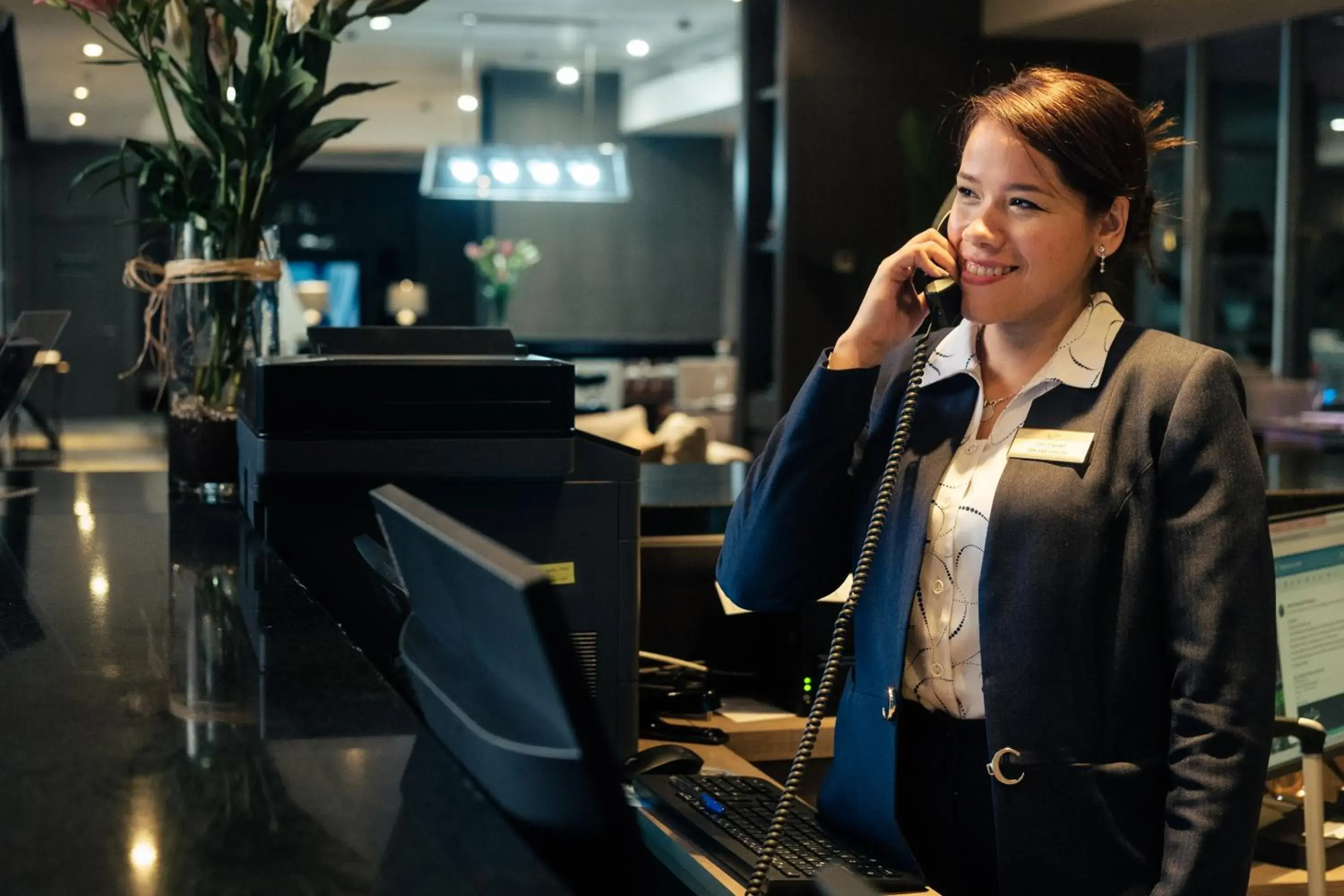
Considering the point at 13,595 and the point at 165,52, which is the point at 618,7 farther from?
the point at 13,595

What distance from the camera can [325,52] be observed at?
2326 millimetres

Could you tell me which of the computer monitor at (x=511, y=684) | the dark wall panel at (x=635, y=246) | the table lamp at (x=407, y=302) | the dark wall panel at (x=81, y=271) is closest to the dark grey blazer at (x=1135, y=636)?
the computer monitor at (x=511, y=684)

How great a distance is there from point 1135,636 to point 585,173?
31.8 feet

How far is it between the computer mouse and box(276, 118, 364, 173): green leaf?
109 centimetres

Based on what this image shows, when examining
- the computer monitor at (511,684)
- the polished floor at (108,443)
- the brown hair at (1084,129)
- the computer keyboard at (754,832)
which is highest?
the brown hair at (1084,129)

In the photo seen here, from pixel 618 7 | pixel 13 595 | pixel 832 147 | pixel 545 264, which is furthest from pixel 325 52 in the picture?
pixel 545 264

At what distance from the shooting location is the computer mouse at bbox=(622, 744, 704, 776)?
5.85 feet

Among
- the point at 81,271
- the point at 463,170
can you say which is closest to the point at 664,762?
the point at 463,170

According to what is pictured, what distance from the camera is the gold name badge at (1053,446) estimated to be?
4.84ft

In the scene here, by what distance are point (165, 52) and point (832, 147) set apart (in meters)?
4.11

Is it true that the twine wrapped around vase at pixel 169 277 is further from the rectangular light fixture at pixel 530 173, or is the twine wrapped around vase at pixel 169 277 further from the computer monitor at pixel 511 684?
the rectangular light fixture at pixel 530 173

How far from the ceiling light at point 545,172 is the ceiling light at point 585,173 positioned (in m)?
0.10

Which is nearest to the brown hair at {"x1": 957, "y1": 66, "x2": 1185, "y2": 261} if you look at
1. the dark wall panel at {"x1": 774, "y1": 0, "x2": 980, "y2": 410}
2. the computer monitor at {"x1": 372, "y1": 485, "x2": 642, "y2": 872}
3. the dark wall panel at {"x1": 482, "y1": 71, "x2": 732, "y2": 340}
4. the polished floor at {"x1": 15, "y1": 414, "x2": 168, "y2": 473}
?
the computer monitor at {"x1": 372, "y1": 485, "x2": 642, "y2": 872}

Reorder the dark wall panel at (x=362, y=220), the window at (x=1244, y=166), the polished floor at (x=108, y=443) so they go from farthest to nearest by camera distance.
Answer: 1. the dark wall panel at (x=362, y=220)
2. the polished floor at (x=108, y=443)
3. the window at (x=1244, y=166)
